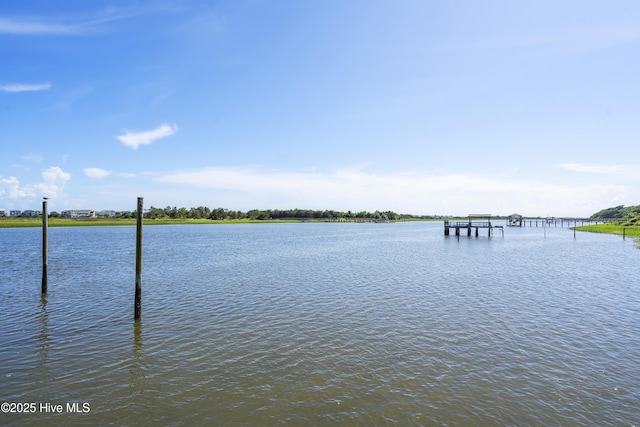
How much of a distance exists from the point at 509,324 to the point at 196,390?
14.2m

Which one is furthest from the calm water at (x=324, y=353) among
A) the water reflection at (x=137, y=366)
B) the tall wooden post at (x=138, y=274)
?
the tall wooden post at (x=138, y=274)

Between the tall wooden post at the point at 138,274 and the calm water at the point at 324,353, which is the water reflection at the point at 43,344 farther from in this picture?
the tall wooden post at the point at 138,274

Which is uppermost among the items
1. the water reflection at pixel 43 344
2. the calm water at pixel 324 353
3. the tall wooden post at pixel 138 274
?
the tall wooden post at pixel 138 274

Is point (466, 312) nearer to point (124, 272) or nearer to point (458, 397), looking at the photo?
point (458, 397)

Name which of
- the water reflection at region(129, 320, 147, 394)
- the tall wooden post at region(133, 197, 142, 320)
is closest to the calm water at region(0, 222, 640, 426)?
the water reflection at region(129, 320, 147, 394)

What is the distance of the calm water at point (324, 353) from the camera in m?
9.00

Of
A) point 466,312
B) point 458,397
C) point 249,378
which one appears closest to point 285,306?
point 249,378

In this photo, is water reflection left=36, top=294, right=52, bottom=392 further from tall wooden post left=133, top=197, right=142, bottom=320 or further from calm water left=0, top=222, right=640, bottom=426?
tall wooden post left=133, top=197, right=142, bottom=320

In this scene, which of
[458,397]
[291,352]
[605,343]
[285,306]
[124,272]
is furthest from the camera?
[124,272]

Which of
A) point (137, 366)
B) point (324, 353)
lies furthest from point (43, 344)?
point (324, 353)

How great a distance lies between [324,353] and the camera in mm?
12688

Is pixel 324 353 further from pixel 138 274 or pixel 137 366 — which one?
pixel 138 274

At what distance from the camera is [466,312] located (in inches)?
716

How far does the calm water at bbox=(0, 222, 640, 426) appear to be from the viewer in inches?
354
